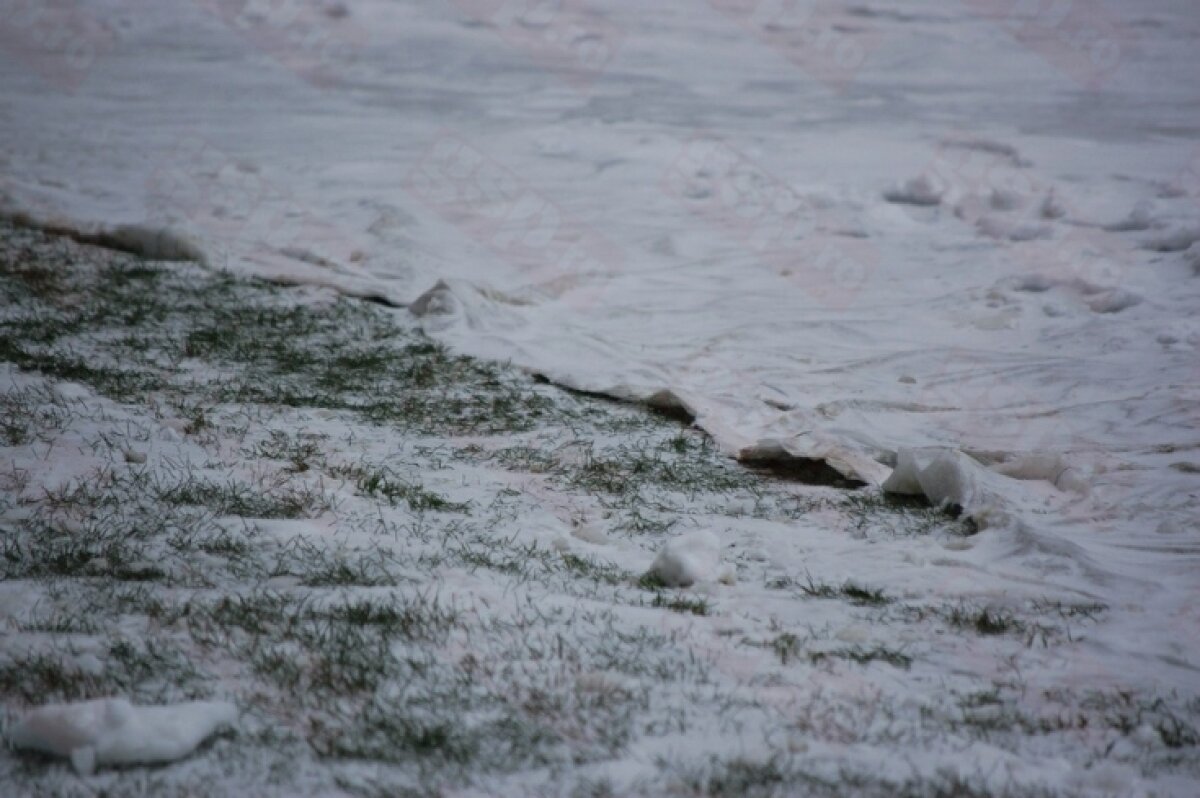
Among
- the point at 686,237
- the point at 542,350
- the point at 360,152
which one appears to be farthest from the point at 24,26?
the point at 542,350

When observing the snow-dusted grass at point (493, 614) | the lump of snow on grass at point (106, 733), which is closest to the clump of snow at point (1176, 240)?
the snow-dusted grass at point (493, 614)

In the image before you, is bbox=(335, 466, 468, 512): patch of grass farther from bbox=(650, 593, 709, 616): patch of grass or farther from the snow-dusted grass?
bbox=(650, 593, 709, 616): patch of grass

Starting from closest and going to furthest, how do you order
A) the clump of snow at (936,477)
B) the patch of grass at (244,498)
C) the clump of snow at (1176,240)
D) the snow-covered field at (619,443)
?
the snow-covered field at (619,443) → the patch of grass at (244,498) → the clump of snow at (936,477) → the clump of snow at (1176,240)

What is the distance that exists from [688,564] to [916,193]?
716 cm

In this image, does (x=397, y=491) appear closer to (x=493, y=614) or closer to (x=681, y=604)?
(x=493, y=614)

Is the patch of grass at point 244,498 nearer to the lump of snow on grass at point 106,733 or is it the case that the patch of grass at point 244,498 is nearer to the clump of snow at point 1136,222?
the lump of snow on grass at point 106,733

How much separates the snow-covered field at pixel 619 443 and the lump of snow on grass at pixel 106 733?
0.06 m

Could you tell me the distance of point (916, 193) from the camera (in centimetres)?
1005

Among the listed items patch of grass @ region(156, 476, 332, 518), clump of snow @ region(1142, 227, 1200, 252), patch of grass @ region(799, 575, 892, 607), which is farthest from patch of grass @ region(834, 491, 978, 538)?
clump of snow @ region(1142, 227, 1200, 252)

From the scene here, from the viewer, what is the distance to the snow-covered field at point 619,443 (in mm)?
2891

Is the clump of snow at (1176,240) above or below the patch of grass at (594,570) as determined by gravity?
above

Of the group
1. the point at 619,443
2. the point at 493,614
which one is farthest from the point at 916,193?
the point at 493,614

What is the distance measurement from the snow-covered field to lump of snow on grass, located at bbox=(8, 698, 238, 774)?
6 centimetres

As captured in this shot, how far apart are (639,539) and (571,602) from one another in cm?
70
